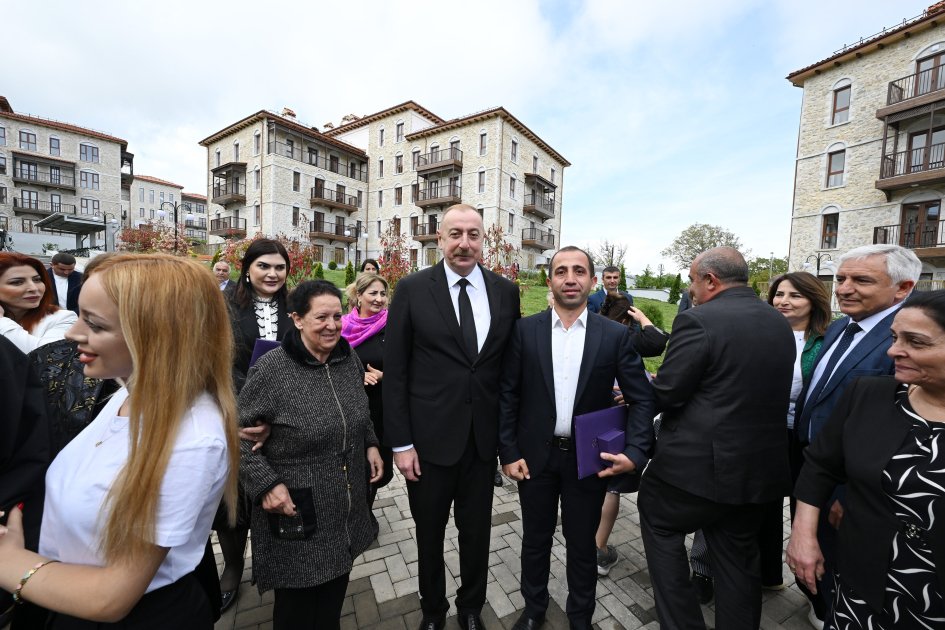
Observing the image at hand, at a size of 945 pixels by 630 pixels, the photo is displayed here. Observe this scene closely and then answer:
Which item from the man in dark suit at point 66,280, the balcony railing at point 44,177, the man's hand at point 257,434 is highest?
the balcony railing at point 44,177

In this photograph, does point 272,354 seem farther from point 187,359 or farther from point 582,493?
point 582,493

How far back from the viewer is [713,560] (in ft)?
8.00

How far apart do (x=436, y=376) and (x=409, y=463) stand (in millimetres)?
568

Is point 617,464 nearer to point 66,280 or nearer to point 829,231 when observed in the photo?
point 66,280

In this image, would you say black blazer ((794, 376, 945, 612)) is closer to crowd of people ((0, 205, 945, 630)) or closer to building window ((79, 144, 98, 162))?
crowd of people ((0, 205, 945, 630))

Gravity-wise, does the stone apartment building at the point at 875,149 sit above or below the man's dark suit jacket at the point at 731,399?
above

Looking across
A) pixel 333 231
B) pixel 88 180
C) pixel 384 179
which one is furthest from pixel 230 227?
pixel 88 180

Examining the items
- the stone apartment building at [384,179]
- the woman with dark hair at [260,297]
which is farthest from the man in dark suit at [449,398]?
the stone apartment building at [384,179]

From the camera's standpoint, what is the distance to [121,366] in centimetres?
127

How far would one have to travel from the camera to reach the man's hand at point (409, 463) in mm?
2504

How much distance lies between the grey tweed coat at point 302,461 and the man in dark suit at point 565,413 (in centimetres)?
100

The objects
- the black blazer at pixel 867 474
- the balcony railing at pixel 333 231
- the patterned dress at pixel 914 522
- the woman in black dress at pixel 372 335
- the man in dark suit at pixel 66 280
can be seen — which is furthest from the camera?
the balcony railing at pixel 333 231

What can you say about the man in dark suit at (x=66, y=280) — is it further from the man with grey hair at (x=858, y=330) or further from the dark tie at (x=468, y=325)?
the man with grey hair at (x=858, y=330)

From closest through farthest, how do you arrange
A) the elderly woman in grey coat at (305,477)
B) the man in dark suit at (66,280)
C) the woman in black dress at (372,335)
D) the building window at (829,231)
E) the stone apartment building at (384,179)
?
the elderly woman in grey coat at (305,477)
the woman in black dress at (372,335)
the man in dark suit at (66,280)
the building window at (829,231)
the stone apartment building at (384,179)
